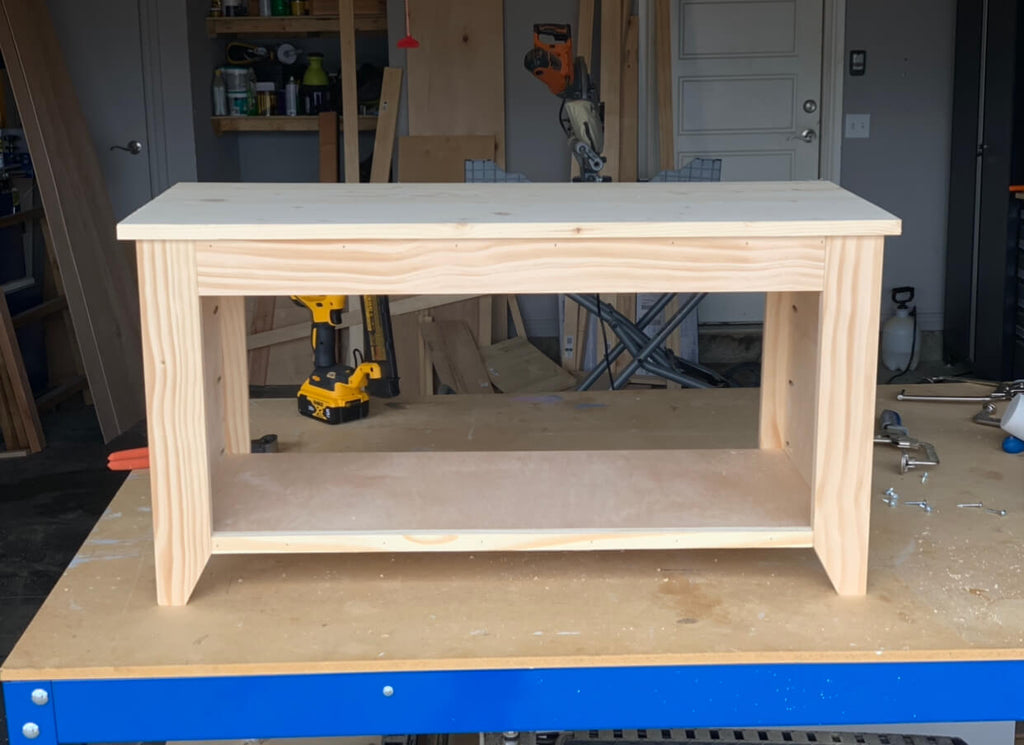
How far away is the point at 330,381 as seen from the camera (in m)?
1.93

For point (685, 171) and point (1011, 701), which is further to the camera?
point (685, 171)

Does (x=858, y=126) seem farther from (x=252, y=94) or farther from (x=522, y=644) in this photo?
(x=522, y=644)

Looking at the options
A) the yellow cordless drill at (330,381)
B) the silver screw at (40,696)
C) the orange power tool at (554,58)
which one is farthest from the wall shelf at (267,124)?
the silver screw at (40,696)

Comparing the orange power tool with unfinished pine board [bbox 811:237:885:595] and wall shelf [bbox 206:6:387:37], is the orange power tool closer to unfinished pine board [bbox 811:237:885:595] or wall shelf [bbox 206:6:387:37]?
wall shelf [bbox 206:6:387:37]

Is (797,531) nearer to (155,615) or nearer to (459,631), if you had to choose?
(459,631)

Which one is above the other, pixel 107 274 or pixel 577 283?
pixel 577 283

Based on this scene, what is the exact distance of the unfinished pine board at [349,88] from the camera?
534cm

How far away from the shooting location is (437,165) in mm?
5363

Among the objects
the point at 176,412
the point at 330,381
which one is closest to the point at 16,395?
the point at 330,381

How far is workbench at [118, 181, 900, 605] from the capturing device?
3.96 feet

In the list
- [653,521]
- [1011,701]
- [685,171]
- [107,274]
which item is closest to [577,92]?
[685,171]

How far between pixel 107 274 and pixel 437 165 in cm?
160

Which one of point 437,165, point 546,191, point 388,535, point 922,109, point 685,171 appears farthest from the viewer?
point 922,109

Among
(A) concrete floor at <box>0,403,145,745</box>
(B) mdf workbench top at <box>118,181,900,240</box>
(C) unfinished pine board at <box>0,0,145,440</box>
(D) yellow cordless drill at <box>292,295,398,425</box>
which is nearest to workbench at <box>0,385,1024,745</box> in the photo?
(B) mdf workbench top at <box>118,181,900,240</box>
